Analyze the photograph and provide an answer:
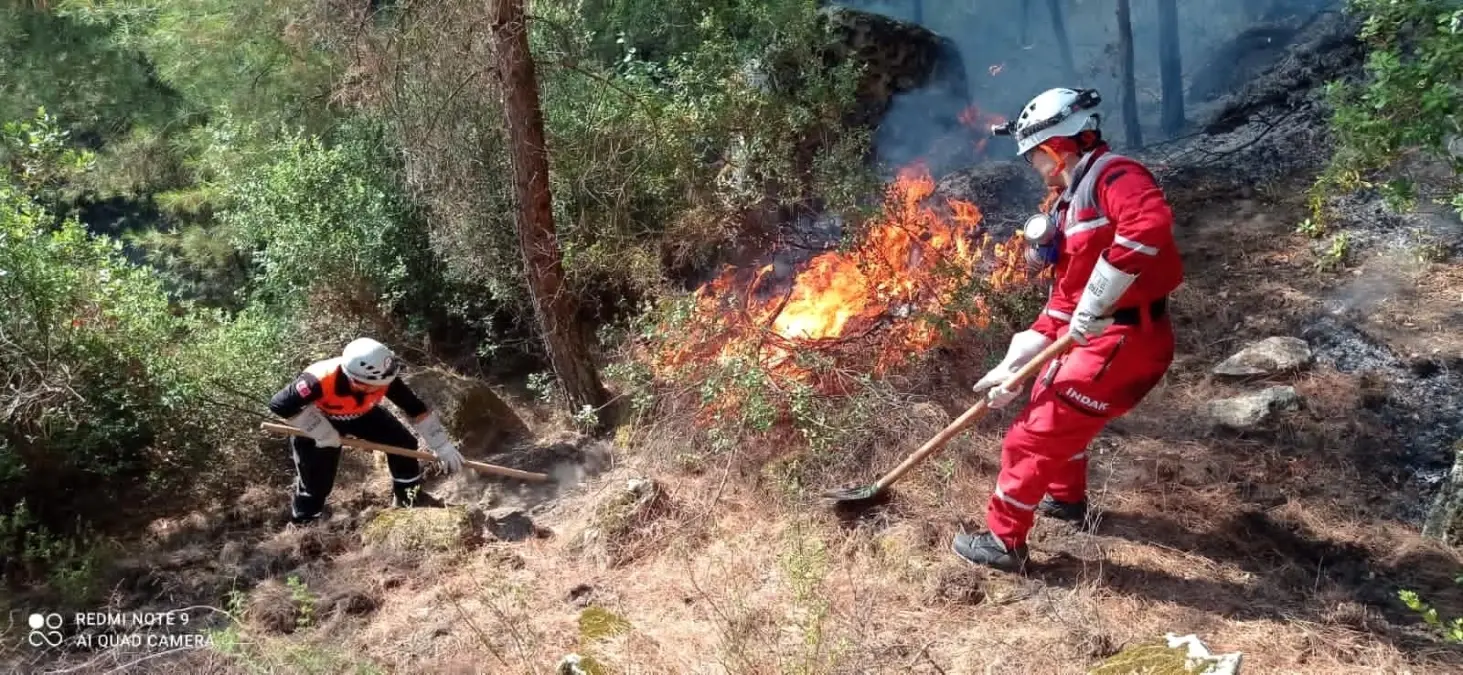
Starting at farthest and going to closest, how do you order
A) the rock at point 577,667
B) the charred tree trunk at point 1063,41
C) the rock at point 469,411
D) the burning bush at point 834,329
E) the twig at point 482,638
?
the charred tree trunk at point 1063,41 < the rock at point 469,411 < the burning bush at point 834,329 < the twig at point 482,638 < the rock at point 577,667

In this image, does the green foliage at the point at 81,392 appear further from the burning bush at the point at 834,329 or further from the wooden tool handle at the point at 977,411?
the wooden tool handle at the point at 977,411

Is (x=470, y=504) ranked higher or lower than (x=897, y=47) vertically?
lower

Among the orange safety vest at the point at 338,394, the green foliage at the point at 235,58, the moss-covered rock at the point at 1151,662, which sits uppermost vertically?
the green foliage at the point at 235,58

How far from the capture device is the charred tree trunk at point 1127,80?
9.38m

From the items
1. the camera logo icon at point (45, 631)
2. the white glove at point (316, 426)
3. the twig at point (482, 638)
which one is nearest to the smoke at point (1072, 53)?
the white glove at point (316, 426)

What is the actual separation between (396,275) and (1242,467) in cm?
676

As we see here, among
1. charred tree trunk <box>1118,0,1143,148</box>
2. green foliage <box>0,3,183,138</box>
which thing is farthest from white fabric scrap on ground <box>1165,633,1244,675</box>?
green foliage <box>0,3,183,138</box>

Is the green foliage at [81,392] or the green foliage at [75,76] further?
the green foliage at [75,76]

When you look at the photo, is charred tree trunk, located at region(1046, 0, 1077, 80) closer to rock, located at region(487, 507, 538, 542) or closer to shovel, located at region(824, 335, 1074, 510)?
shovel, located at region(824, 335, 1074, 510)

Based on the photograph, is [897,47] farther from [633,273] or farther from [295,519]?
[295,519]

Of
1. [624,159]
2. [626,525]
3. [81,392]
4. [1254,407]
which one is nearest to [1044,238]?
[1254,407]

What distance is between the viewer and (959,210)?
25.1 feet

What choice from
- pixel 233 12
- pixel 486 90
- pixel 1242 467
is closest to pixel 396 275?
pixel 486 90

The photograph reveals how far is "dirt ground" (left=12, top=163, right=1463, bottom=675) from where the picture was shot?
3.45 metres
